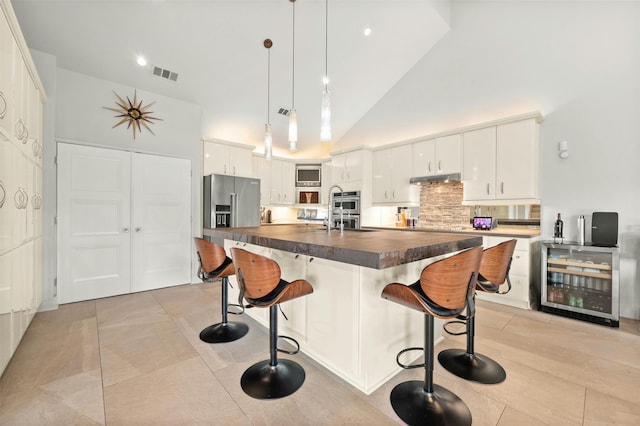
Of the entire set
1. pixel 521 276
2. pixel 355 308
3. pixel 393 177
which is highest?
pixel 393 177

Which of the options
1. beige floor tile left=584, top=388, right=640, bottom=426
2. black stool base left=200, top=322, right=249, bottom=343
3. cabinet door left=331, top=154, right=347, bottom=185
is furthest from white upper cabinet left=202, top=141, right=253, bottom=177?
beige floor tile left=584, top=388, right=640, bottom=426

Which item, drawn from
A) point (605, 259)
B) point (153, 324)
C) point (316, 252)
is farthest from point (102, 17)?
point (605, 259)

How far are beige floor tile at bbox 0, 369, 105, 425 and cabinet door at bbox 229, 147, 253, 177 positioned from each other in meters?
3.56

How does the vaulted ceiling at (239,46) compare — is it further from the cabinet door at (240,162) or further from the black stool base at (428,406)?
the black stool base at (428,406)

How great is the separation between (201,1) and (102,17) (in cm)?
108

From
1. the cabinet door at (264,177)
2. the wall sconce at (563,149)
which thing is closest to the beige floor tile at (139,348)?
the cabinet door at (264,177)

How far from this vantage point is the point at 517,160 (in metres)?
3.47

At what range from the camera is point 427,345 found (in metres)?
1.53

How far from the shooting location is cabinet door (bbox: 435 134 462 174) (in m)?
4.02

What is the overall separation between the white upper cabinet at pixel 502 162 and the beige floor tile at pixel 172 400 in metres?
3.85

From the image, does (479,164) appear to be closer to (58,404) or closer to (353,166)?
(353,166)

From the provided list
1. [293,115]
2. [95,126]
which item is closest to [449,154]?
[293,115]

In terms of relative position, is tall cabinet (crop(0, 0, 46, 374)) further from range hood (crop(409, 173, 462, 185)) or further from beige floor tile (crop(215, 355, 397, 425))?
range hood (crop(409, 173, 462, 185))

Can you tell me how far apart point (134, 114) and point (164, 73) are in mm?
734
